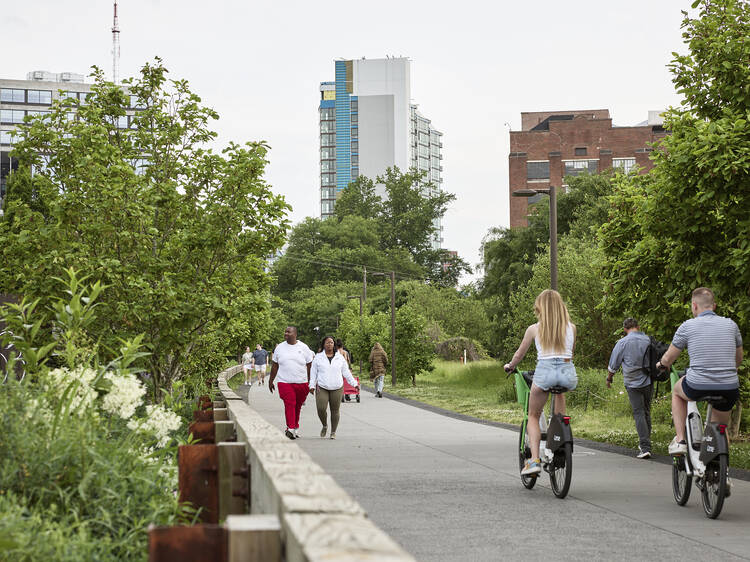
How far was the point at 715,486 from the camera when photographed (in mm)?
8820

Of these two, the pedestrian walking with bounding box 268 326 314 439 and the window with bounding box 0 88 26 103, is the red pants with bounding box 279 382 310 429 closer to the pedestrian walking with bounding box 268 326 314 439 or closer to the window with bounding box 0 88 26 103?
the pedestrian walking with bounding box 268 326 314 439

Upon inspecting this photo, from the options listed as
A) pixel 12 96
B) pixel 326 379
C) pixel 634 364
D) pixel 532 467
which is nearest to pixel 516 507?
pixel 532 467

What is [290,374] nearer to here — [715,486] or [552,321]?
[552,321]

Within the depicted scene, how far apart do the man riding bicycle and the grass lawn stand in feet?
12.9

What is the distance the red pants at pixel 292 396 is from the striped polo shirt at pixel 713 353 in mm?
9452

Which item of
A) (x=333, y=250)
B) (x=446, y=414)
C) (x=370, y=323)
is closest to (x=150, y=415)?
(x=446, y=414)

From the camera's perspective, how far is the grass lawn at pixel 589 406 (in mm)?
17350

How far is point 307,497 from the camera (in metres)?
3.61

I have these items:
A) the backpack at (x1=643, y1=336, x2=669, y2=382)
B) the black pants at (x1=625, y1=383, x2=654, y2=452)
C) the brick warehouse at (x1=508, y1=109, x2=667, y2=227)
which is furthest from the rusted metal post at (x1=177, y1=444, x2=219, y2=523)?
the brick warehouse at (x1=508, y1=109, x2=667, y2=227)

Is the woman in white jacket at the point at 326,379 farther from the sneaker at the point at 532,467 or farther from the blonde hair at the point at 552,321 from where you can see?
the blonde hair at the point at 552,321

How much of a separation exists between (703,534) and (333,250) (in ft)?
344

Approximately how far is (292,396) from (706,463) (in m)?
9.89

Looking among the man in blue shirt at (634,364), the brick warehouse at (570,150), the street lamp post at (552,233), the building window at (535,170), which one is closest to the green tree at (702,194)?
the man in blue shirt at (634,364)

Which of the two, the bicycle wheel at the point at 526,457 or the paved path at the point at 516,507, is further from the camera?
the bicycle wheel at the point at 526,457
